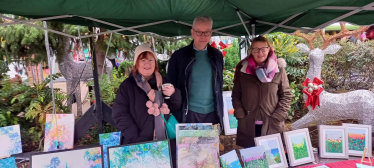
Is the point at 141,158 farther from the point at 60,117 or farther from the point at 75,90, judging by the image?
the point at 75,90

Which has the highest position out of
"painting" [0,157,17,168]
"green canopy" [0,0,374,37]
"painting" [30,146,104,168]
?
"green canopy" [0,0,374,37]

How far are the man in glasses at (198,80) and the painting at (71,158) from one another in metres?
0.82

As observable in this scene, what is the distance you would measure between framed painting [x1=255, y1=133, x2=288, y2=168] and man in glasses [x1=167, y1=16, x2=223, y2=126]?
423mm

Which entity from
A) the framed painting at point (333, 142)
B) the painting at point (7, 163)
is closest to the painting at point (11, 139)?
the painting at point (7, 163)

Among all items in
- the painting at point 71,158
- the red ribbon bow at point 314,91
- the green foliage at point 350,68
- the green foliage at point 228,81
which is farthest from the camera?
the green foliage at point 350,68

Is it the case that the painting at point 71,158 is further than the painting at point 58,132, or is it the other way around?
the painting at point 58,132

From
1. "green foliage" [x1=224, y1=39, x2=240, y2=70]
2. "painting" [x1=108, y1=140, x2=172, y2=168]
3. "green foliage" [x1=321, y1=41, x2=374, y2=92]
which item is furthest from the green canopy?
"green foliage" [x1=321, y1=41, x2=374, y2=92]

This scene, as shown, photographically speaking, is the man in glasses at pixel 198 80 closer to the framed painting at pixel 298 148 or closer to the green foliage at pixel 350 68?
the framed painting at pixel 298 148

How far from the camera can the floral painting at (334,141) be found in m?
2.02

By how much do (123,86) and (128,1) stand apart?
2.18 feet

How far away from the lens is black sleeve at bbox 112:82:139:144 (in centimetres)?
157

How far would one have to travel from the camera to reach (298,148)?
192 centimetres

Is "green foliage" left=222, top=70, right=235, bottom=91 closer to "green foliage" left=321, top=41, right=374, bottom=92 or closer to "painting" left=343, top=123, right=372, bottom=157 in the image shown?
"green foliage" left=321, top=41, right=374, bottom=92

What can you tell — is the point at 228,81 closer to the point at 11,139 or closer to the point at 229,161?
the point at 229,161
